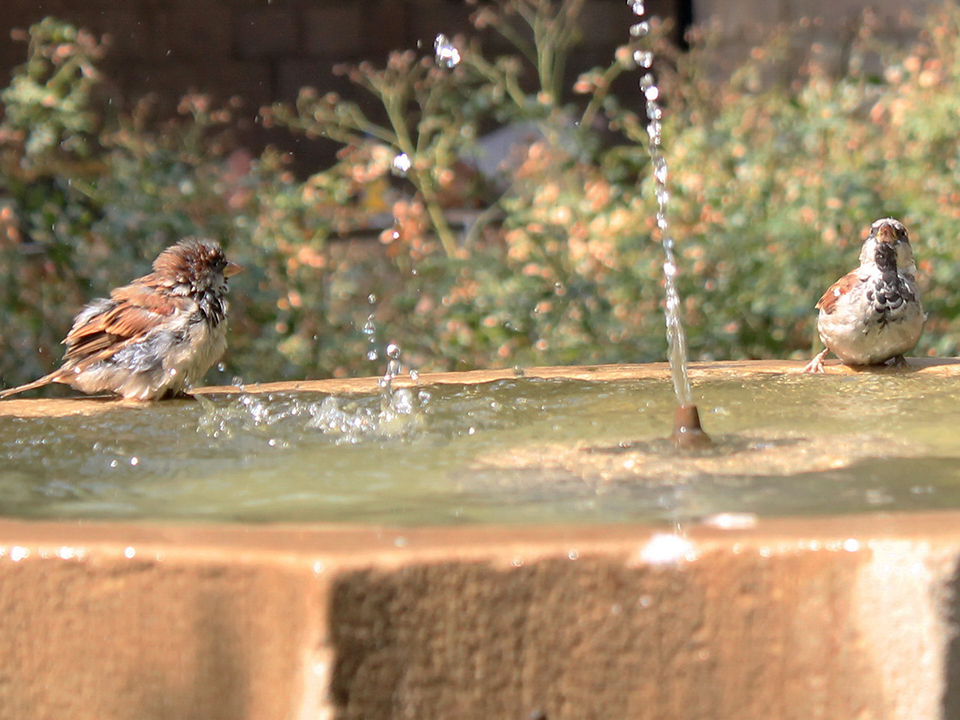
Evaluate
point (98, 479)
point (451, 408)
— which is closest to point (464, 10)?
point (451, 408)

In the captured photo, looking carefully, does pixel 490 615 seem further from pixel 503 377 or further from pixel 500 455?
pixel 503 377

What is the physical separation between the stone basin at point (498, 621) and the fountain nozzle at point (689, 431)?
2.66 ft

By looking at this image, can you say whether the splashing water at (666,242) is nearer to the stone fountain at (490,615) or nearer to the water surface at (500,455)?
the water surface at (500,455)

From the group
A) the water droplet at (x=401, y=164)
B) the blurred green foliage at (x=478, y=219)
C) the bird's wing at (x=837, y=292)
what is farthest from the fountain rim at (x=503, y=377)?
the water droplet at (x=401, y=164)

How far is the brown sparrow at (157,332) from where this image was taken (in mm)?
3342

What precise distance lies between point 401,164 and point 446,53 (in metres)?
0.65

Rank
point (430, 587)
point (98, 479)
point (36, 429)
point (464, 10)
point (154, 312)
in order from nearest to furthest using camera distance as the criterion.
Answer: point (430, 587) < point (98, 479) < point (36, 429) < point (154, 312) < point (464, 10)

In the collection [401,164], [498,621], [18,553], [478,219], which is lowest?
[498,621]

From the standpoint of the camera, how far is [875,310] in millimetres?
3486

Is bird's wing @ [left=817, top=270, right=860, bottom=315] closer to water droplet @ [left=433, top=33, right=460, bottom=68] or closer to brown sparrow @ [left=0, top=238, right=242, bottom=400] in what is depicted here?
brown sparrow @ [left=0, top=238, right=242, bottom=400]

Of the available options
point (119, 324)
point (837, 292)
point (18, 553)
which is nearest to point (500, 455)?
point (18, 553)

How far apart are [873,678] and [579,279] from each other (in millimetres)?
3422

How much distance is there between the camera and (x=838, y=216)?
15.9ft

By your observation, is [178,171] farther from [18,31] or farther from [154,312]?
[154,312]
